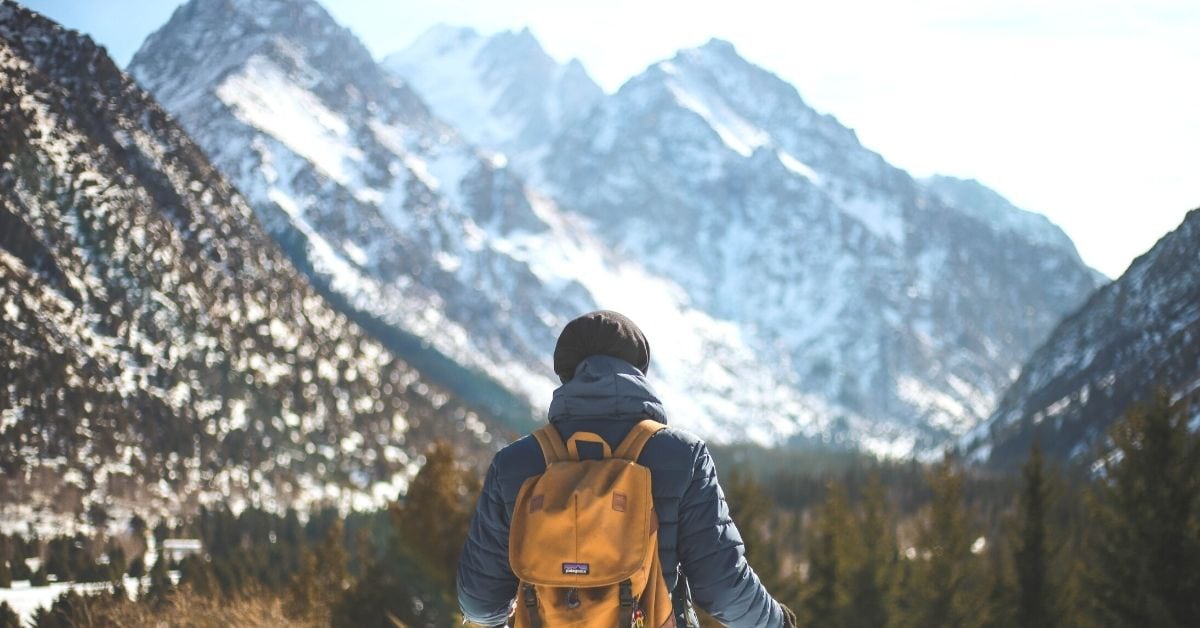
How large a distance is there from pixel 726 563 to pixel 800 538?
11373 cm

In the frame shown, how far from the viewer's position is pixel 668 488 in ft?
16.1

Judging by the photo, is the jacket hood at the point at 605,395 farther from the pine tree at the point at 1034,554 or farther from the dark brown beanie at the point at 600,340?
the pine tree at the point at 1034,554

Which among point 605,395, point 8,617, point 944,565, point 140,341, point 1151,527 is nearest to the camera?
point 605,395

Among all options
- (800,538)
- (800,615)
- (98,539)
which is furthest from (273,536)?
Answer: (800,615)

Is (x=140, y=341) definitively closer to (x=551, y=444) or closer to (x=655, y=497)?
(x=551, y=444)

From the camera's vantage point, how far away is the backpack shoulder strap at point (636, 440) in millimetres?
4930

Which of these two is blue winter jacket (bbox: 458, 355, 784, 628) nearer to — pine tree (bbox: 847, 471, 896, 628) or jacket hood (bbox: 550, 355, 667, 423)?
jacket hood (bbox: 550, 355, 667, 423)

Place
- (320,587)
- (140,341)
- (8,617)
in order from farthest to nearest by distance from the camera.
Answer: (140,341) < (320,587) < (8,617)

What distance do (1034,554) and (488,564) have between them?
23794 millimetres

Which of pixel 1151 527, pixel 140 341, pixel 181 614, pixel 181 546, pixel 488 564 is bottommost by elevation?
pixel 181 546

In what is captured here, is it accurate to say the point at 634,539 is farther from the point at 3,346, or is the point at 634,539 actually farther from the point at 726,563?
the point at 3,346

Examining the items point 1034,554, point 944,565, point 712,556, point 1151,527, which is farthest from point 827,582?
point 712,556

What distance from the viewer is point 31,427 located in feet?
347

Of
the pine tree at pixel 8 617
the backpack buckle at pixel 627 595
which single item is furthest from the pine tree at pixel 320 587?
the backpack buckle at pixel 627 595
